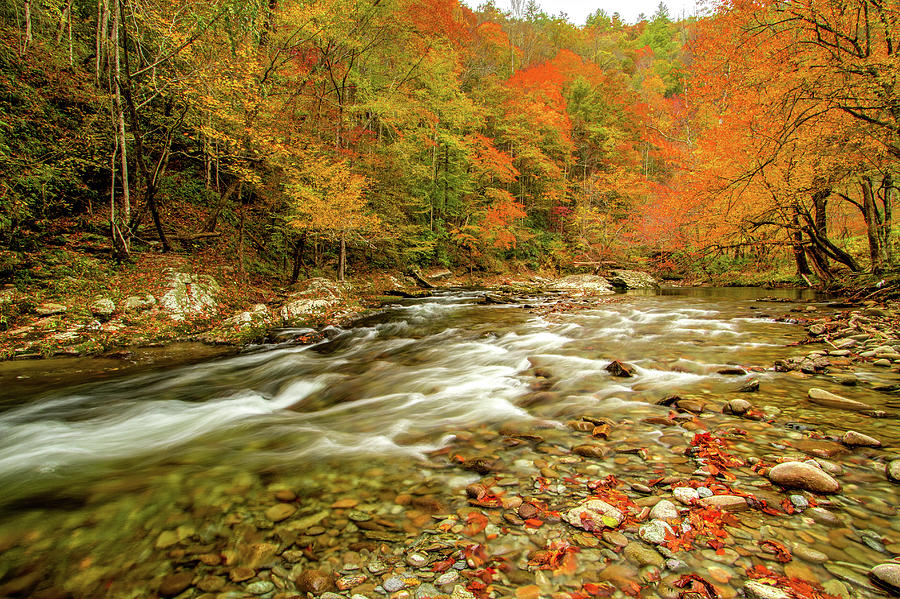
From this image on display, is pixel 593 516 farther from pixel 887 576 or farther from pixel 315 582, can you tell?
pixel 315 582

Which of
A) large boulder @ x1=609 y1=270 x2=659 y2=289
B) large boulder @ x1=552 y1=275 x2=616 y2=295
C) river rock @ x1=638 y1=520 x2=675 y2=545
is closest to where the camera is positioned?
river rock @ x1=638 y1=520 x2=675 y2=545

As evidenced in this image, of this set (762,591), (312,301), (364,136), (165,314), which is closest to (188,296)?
(165,314)

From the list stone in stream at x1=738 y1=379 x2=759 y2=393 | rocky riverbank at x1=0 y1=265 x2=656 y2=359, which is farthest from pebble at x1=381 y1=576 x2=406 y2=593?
rocky riverbank at x1=0 y1=265 x2=656 y2=359

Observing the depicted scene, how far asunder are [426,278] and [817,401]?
55.4 ft

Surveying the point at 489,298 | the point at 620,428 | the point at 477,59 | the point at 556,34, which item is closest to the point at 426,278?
the point at 489,298

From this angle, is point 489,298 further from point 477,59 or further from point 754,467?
point 477,59

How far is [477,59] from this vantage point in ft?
92.6

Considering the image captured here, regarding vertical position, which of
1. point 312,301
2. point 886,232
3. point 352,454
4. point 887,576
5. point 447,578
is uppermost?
point 886,232

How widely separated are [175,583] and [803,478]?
3.50 metres

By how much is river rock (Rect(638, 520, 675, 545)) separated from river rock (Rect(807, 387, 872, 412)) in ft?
8.91

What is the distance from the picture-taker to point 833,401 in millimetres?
3387

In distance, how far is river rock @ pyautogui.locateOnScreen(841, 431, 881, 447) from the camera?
8.43 feet

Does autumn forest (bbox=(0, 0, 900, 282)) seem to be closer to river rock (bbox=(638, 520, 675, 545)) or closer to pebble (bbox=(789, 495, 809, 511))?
pebble (bbox=(789, 495, 809, 511))

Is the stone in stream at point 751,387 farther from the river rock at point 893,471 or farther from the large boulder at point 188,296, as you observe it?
the large boulder at point 188,296
